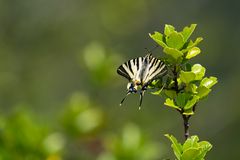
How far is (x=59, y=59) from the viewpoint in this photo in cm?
780

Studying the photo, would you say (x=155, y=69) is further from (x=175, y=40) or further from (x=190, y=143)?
(x=190, y=143)

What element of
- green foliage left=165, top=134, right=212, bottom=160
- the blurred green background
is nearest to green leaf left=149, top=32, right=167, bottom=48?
green foliage left=165, top=134, right=212, bottom=160

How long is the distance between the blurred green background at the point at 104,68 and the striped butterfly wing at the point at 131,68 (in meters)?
1.29

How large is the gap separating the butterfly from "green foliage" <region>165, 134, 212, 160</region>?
0.13 metres

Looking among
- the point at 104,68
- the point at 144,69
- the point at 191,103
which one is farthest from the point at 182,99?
the point at 104,68

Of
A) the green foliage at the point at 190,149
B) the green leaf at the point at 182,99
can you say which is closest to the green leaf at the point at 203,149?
the green foliage at the point at 190,149

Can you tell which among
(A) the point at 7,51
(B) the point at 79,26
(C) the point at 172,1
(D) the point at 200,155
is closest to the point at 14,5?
(A) the point at 7,51

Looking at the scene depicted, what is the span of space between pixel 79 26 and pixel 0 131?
5.03 meters

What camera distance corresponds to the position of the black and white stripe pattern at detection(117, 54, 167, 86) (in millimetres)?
1506

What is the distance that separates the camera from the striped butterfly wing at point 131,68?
1577 millimetres

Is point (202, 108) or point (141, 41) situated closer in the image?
point (202, 108)

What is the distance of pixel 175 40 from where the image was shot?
1498mm

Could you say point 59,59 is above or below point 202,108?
above

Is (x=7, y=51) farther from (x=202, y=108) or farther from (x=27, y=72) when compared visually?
(x=202, y=108)
